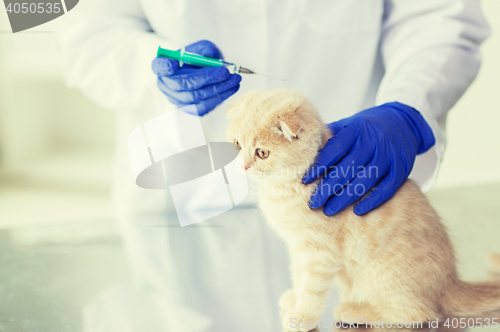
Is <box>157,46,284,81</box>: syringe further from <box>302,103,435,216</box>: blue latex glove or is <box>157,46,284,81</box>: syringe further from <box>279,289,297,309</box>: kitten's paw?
<box>279,289,297,309</box>: kitten's paw

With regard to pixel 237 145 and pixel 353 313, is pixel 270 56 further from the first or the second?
pixel 353 313

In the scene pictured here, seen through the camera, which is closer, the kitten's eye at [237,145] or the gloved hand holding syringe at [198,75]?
the kitten's eye at [237,145]

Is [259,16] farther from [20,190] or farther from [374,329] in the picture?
[20,190]

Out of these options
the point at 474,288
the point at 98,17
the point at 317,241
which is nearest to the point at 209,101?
the point at 317,241

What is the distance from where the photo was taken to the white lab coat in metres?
1.15

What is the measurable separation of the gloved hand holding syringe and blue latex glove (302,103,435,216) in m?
0.29

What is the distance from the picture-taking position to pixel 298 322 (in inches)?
29.9

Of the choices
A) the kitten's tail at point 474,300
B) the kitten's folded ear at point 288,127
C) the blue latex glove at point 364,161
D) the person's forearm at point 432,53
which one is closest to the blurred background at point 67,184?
the kitten's tail at point 474,300

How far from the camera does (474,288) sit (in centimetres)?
80

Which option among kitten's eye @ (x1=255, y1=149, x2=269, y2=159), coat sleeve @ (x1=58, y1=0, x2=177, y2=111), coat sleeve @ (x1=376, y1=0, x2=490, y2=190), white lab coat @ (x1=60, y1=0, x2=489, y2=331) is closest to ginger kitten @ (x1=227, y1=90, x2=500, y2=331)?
kitten's eye @ (x1=255, y1=149, x2=269, y2=159)

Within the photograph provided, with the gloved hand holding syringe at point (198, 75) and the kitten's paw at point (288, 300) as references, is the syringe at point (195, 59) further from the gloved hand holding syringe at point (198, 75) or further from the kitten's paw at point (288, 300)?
the kitten's paw at point (288, 300)

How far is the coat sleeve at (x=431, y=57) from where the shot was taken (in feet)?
3.70

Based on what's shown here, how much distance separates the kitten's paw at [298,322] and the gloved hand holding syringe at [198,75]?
1.83 ft

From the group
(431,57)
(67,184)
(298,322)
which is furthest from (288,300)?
(67,184)
